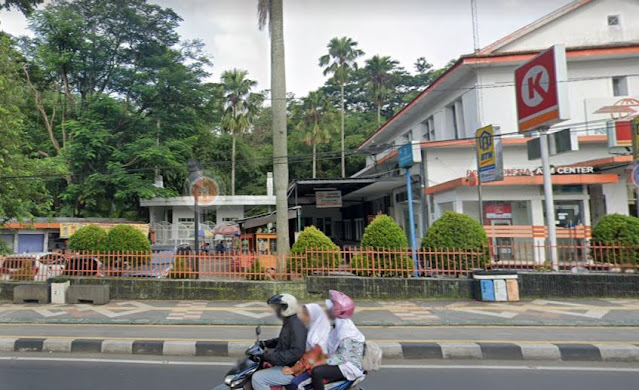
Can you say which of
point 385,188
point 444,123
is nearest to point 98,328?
point 385,188

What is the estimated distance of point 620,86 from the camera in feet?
50.4

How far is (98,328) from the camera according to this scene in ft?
24.7

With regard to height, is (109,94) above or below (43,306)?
above

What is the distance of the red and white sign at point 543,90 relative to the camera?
10852 mm

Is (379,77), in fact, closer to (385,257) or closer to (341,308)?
(385,257)

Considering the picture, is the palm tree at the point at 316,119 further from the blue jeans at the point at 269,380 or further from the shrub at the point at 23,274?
the blue jeans at the point at 269,380

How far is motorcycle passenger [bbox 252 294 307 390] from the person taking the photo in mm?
3615

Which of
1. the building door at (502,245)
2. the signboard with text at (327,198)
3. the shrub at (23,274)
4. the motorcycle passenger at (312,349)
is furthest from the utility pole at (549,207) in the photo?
the shrub at (23,274)

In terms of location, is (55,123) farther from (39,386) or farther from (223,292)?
(39,386)

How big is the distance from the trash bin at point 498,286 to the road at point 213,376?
13.6 feet

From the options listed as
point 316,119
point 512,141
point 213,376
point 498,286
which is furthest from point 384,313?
point 316,119

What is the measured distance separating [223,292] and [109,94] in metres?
25.2

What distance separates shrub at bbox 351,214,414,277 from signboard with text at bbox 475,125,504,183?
422 centimetres

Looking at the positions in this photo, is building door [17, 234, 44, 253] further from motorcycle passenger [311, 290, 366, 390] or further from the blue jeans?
motorcycle passenger [311, 290, 366, 390]
